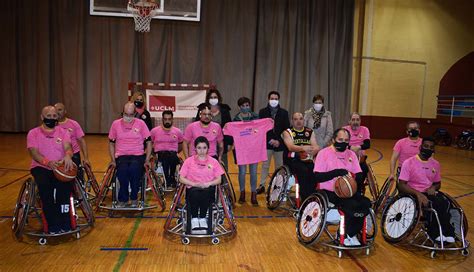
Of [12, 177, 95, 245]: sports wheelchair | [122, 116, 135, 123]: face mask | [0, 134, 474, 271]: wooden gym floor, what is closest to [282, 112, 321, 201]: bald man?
[0, 134, 474, 271]: wooden gym floor

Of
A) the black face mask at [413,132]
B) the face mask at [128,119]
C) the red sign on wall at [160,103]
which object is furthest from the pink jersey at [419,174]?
the red sign on wall at [160,103]

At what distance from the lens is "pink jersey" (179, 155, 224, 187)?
Answer: 3731mm

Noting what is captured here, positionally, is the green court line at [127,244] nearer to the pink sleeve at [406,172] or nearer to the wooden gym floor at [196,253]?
the wooden gym floor at [196,253]

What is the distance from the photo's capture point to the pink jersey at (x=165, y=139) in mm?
5473

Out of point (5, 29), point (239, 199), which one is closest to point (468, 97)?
point (239, 199)

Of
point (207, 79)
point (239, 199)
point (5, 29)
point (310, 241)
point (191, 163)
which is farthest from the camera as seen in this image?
point (207, 79)

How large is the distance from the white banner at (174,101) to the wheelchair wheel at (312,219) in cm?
722

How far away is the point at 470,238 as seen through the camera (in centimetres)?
402

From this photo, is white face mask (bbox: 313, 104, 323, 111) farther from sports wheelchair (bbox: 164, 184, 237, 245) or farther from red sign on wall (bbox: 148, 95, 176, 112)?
red sign on wall (bbox: 148, 95, 176, 112)

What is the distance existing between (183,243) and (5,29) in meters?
10.4

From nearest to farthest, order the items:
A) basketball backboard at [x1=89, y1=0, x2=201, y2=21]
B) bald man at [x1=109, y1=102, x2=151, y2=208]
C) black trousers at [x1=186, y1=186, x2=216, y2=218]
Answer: black trousers at [x1=186, y1=186, x2=216, y2=218] < bald man at [x1=109, y1=102, x2=151, y2=208] < basketball backboard at [x1=89, y1=0, x2=201, y2=21]

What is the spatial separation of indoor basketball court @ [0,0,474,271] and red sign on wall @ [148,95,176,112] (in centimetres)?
4

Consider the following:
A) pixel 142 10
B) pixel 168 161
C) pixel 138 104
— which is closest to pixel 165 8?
pixel 142 10

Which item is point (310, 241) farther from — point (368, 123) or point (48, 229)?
point (368, 123)
